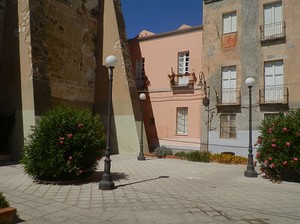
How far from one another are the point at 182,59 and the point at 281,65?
622 cm

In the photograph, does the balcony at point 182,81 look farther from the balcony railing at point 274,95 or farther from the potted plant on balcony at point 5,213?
the potted plant on balcony at point 5,213

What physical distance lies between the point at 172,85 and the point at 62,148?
39.5 feet

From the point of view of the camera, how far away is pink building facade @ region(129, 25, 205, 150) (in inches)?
752

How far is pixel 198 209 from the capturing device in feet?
21.6

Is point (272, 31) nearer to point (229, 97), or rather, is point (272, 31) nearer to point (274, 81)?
point (274, 81)

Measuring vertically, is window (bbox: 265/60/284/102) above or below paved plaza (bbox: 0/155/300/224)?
above

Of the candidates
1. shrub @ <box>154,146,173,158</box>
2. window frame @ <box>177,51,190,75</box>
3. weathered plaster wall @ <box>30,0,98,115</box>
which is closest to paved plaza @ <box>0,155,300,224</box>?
weathered plaster wall @ <box>30,0,98,115</box>

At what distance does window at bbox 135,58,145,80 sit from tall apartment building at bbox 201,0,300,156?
16.0ft

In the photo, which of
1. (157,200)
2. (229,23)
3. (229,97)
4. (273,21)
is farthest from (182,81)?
(157,200)

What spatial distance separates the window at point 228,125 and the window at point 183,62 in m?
4.12

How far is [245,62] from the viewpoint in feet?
56.3

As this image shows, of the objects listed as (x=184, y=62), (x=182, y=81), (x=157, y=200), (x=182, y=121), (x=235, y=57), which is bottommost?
(x=157, y=200)

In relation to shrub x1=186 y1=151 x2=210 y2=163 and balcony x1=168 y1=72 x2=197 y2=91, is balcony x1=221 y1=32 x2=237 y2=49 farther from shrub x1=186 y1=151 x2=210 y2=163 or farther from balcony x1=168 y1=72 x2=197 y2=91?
shrub x1=186 y1=151 x2=210 y2=163

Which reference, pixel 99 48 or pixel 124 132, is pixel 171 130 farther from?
pixel 99 48
